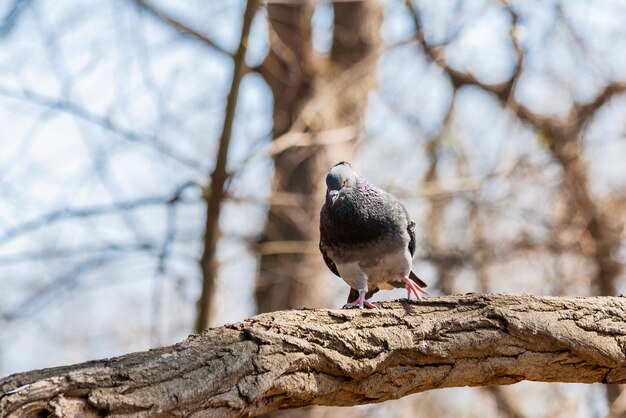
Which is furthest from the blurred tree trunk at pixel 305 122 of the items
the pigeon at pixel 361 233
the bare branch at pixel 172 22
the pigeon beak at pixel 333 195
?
the pigeon beak at pixel 333 195

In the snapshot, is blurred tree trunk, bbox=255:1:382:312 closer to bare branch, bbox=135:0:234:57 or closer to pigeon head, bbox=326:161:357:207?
bare branch, bbox=135:0:234:57

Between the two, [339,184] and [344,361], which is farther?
[339,184]

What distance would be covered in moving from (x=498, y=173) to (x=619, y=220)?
1.83m

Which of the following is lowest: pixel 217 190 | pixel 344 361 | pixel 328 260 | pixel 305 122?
pixel 344 361

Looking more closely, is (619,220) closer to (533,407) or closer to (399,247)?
(533,407)

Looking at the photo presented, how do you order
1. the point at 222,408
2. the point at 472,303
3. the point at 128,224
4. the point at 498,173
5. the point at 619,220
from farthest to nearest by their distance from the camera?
the point at 619,220 < the point at 498,173 < the point at 128,224 < the point at 472,303 < the point at 222,408

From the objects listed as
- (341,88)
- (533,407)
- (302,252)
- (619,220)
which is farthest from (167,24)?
(533,407)

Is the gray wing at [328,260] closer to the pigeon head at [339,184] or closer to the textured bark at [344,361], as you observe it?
the pigeon head at [339,184]

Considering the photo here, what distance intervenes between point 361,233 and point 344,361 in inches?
52.9

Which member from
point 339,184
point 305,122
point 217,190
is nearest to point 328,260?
point 339,184

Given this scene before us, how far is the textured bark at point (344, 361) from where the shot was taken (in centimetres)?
264

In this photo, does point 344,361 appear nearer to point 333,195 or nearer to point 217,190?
point 333,195

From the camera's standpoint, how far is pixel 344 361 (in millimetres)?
3205

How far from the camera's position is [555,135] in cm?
891
